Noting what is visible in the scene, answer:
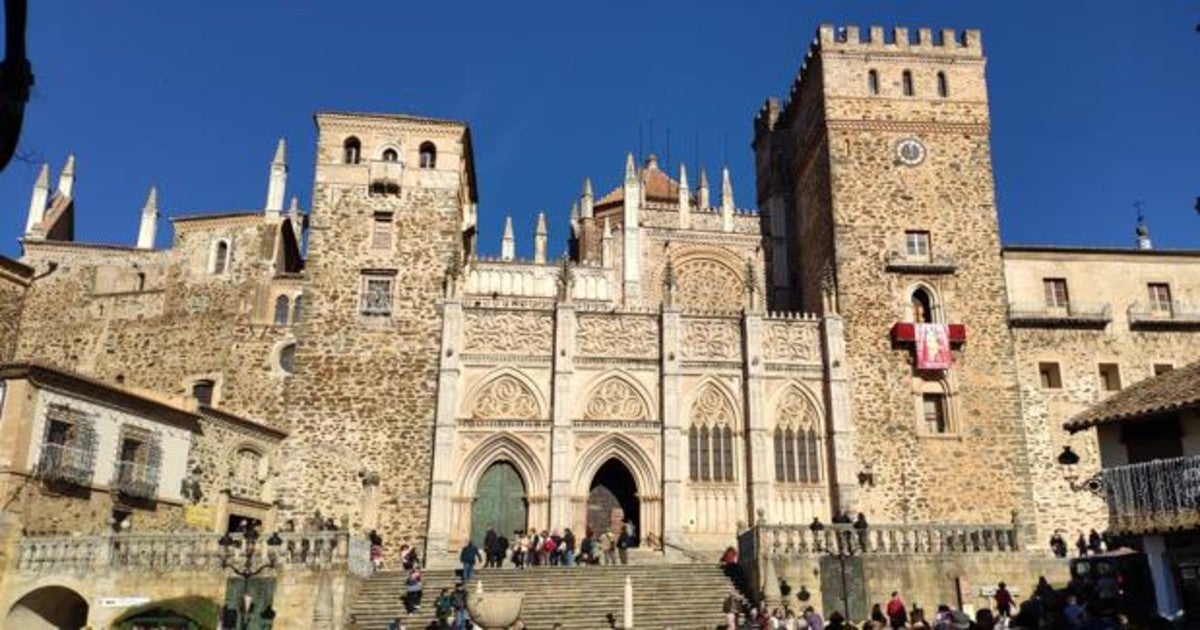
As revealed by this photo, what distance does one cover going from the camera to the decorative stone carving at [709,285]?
40125 mm

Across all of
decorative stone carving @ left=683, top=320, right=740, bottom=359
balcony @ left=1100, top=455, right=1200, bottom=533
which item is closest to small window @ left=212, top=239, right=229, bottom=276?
decorative stone carving @ left=683, top=320, right=740, bottom=359

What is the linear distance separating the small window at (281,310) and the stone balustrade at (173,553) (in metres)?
17.8

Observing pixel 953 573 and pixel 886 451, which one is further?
pixel 886 451

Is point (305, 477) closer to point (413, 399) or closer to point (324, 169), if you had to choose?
point (413, 399)

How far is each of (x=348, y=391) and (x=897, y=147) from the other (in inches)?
850

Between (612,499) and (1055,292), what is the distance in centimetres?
1804

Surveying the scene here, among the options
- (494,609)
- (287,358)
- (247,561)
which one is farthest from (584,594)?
(287,358)

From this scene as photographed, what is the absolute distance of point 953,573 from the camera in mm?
23453

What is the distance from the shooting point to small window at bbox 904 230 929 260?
34.2 meters

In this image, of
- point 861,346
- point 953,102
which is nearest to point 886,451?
point 861,346

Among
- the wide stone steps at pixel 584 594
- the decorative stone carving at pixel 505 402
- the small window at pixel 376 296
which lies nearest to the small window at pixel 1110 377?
the wide stone steps at pixel 584 594

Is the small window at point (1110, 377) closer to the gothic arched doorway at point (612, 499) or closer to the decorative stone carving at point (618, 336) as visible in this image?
the decorative stone carving at point (618, 336)

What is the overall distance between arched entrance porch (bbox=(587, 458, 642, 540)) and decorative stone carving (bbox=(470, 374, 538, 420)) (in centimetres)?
314

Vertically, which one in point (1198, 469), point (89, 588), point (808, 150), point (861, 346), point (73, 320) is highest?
point (808, 150)
